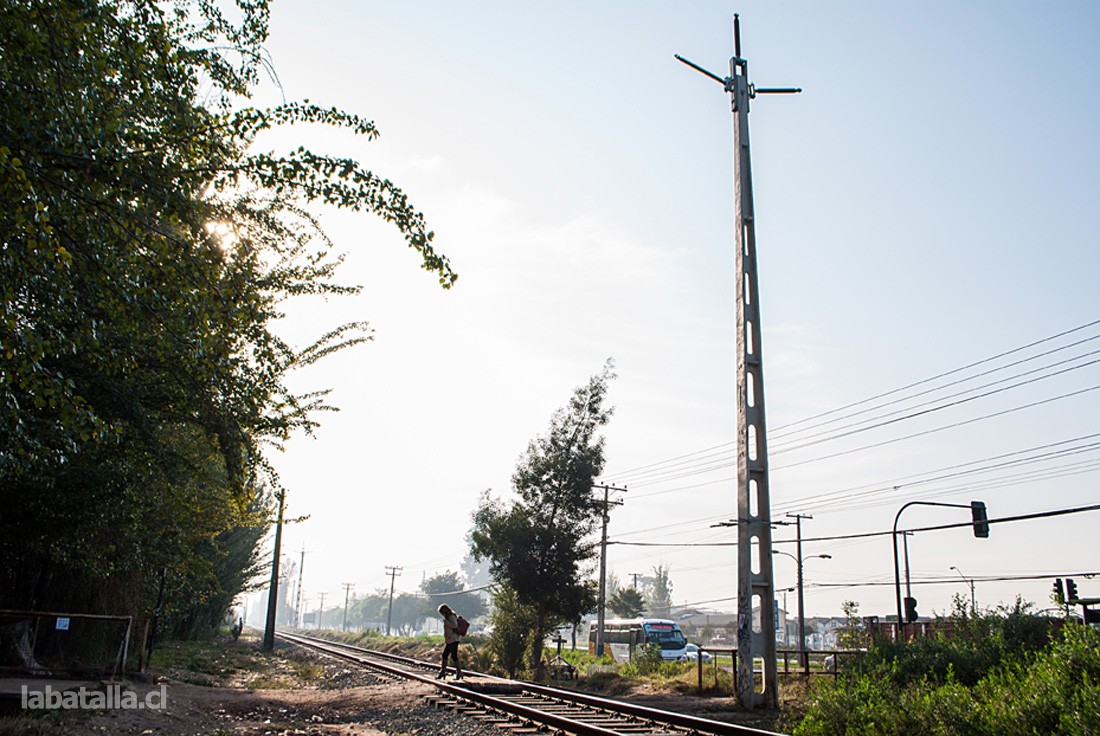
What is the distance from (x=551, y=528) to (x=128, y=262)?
2393cm

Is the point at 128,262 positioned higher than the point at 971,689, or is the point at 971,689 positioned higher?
the point at 128,262

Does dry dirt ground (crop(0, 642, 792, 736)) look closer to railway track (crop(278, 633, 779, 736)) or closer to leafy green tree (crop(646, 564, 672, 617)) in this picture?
railway track (crop(278, 633, 779, 736))

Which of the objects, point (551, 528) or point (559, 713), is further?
point (551, 528)

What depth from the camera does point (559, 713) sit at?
13109 millimetres

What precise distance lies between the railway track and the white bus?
27.7 metres

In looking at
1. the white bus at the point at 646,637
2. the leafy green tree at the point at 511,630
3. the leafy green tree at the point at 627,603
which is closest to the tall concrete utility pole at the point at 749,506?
the leafy green tree at the point at 511,630

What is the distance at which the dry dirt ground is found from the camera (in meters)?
9.87

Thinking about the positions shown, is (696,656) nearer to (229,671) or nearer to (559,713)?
(229,671)

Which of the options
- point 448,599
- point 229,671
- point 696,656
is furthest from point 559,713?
point 448,599

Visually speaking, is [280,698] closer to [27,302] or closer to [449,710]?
[449,710]

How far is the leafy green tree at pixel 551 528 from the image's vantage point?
27922 millimetres

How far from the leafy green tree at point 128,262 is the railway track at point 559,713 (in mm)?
5319

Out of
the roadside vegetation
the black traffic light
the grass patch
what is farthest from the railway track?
→ the black traffic light

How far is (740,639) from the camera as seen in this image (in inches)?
638
